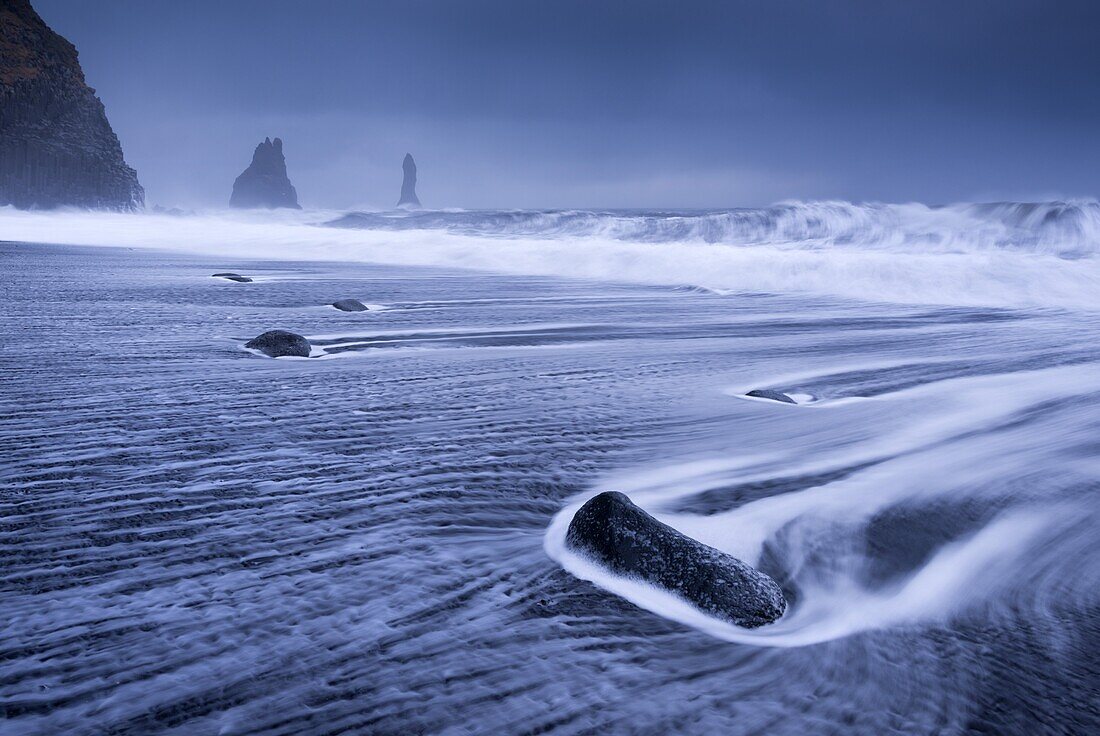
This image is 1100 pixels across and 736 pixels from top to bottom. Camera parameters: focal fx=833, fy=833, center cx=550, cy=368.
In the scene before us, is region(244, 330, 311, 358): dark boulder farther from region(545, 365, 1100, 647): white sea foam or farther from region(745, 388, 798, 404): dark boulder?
region(545, 365, 1100, 647): white sea foam

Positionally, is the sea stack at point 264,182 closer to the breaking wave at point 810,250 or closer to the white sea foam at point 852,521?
the breaking wave at point 810,250

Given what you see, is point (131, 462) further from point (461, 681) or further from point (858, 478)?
point (858, 478)

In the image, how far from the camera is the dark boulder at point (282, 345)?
6871 mm

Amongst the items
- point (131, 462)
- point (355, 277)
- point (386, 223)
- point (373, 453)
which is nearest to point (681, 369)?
point (373, 453)

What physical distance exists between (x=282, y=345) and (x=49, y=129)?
81563 millimetres

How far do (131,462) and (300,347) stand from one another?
3.19 meters

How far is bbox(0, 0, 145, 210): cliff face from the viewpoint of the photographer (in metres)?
70.8

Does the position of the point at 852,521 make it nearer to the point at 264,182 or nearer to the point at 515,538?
the point at 515,538

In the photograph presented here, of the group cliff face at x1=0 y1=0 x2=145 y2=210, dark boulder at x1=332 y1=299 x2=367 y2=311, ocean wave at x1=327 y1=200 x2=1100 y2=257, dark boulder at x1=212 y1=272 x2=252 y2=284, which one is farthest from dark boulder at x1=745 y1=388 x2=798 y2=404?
cliff face at x1=0 y1=0 x2=145 y2=210

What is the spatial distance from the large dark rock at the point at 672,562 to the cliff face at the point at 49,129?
81.9 m

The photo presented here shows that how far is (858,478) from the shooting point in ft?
13.8

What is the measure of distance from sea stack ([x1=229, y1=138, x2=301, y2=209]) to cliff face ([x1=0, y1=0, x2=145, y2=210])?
58.7 metres

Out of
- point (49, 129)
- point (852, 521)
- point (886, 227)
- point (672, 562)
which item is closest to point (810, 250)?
point (886, 227)

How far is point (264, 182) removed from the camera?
140375 mm
